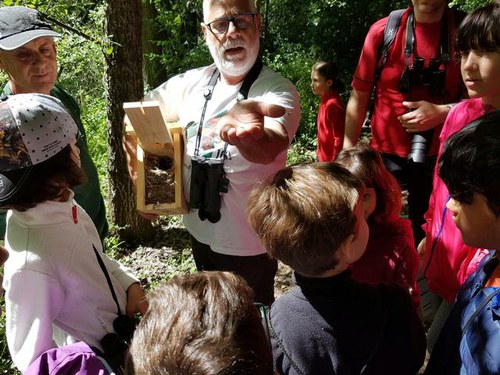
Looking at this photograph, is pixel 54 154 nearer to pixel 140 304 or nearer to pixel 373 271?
pixel 140 304

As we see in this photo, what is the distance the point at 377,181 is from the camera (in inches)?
77.7

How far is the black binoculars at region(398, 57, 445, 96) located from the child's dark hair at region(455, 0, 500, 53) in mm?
606

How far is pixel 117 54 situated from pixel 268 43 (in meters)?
9.58

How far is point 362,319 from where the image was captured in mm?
1297

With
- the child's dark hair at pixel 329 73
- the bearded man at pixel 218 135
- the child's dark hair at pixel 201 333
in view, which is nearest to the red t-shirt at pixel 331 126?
the child's dark hair at pixel 329 73

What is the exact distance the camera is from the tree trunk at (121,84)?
3.87 metres

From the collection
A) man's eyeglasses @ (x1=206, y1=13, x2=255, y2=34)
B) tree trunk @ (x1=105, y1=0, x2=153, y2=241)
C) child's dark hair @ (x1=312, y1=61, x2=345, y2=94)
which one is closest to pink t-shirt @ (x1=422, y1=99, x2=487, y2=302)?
man's eyeglasses @ (x1=206, y1=13, x2=255, y2=34)

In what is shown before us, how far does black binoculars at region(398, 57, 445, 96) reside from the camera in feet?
8.34

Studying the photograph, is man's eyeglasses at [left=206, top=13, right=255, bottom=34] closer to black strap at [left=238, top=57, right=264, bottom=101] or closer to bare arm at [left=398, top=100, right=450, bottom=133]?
black strap at [left=238, top=57, right=264, bottom=101]

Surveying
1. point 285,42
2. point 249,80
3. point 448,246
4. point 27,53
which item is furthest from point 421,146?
point 285,42

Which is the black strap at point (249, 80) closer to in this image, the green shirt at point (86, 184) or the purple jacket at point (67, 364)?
the green shirt at point (86, 184)

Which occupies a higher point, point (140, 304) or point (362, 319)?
point (362, 319)

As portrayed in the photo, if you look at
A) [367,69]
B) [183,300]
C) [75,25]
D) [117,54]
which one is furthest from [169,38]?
[183,300]

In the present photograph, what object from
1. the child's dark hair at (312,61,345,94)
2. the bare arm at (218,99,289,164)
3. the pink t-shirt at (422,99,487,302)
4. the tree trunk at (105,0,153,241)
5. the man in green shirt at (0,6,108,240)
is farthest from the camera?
the child's dark hair at (312,61,345,94)
